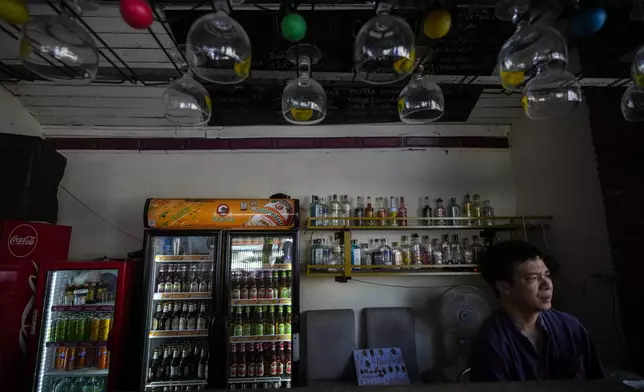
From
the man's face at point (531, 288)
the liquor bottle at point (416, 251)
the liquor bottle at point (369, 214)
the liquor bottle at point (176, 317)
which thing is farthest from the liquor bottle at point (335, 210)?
the man's face at point (531, 288)

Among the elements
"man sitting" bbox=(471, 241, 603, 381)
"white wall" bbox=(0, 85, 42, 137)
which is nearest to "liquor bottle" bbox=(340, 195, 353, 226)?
"man sitting" bbox=(471, 241, 603, 381)

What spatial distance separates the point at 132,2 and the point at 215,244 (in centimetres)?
239

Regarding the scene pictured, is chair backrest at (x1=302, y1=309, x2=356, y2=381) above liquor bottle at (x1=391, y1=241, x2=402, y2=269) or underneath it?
underneath

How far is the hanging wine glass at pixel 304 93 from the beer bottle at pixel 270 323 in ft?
7.90

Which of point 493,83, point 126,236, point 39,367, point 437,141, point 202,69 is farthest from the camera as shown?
point 437,141

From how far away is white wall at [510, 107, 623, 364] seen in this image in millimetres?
2576

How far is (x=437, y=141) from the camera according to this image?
4.02 meters

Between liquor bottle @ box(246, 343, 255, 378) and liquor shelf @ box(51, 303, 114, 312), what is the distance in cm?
130

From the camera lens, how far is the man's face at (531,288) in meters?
1.64

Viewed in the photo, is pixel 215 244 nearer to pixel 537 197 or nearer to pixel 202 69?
pixel 202 69

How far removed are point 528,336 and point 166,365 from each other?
9.84 feet

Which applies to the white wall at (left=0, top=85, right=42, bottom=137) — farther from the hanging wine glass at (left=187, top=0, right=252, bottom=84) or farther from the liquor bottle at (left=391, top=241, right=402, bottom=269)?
the liquor bottle at (left=391, top=241, right=402, bottom=269)

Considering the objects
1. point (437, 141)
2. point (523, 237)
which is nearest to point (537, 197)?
point (523, 237)

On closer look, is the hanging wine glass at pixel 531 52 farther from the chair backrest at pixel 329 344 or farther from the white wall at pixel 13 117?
the white wall at pixel 13 117
